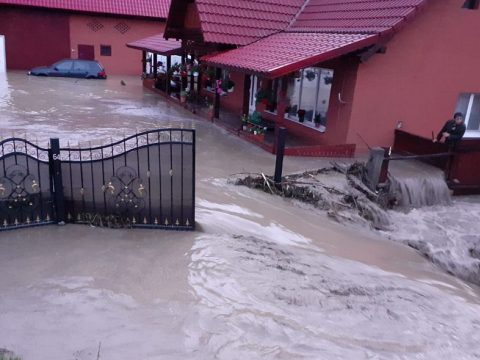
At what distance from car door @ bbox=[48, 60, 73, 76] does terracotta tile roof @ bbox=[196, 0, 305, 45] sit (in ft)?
45.6

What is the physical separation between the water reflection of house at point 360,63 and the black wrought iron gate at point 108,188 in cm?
459

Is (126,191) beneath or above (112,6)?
beneath

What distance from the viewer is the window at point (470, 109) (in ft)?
42.8

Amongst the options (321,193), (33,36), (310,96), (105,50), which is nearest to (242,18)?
(310,96)

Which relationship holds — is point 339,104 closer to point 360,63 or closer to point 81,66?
point 360,63

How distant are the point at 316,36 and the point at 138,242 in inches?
327

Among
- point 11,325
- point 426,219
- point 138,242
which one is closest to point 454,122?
point 426,219

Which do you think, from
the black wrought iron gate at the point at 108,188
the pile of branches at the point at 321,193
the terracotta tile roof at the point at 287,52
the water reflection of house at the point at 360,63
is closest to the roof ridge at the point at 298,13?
the water reflection of house at the point at 360,63

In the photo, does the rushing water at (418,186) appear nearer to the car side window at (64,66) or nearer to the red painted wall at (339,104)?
the red painted wall at (339,104)

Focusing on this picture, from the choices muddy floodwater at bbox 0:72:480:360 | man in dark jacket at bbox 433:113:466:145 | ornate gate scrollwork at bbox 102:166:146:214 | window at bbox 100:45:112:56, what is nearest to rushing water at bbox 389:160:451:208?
man in dark jacket at bbox 433:113:466:145

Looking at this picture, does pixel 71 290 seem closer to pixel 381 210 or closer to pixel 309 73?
pixel 381 210

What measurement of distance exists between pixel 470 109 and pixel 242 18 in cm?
736

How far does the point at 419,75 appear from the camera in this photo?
1173cm

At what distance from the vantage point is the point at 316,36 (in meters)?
11.9
